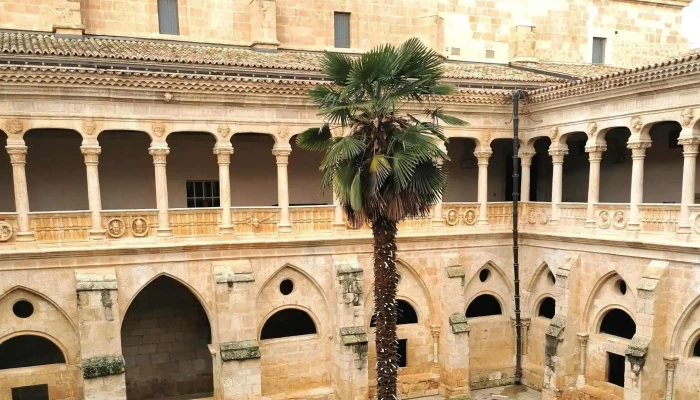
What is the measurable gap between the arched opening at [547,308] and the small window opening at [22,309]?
16.1 meters

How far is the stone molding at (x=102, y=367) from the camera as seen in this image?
44.2 ft

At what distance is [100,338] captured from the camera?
13812mm

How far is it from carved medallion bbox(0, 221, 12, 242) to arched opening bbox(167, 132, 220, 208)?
4.95m

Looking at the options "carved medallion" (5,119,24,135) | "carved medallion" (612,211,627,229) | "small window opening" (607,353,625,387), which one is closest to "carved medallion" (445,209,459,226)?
"carved medallion" (612,211,627,229)

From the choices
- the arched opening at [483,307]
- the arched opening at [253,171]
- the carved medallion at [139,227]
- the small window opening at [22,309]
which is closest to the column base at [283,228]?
the arched opening at [253,171]

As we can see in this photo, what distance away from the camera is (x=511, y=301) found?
18875 mm

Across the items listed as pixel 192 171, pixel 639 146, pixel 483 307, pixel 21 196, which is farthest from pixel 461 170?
pixel 21 196

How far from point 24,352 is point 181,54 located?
34.6ft

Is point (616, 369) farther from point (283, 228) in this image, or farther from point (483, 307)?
point (283, 228)

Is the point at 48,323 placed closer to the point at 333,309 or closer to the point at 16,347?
the point at 16,347

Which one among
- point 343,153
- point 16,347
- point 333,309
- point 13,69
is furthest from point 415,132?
point 16,347

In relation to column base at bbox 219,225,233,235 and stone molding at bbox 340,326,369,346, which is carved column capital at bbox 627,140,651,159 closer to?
stone molding at bbox 340,326,369,346

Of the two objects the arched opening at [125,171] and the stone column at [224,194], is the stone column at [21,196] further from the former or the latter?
the stone column at [224,194]

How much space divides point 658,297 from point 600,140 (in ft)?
15.8
